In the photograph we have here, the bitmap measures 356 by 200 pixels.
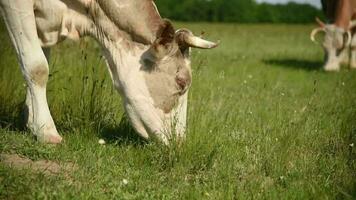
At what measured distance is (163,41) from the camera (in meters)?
5.67

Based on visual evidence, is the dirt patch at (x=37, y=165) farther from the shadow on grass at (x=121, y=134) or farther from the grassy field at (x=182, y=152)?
the shadow on grass at (x=121, y=134)

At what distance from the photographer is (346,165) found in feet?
17.7

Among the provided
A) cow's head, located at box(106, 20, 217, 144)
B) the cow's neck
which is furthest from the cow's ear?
the cow's neck

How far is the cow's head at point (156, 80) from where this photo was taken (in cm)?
576

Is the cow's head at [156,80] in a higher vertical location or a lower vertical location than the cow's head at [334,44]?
higher

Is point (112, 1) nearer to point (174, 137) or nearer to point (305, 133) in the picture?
point (174, 137)

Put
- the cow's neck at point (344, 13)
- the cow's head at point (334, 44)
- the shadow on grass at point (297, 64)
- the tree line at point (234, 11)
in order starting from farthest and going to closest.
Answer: the tree line at point (234, 11), the shadow on grass at point (297, 64), the cow's neck at point (344, 13), the cow's head at point (334, 44)

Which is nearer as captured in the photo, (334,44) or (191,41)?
(191,41)

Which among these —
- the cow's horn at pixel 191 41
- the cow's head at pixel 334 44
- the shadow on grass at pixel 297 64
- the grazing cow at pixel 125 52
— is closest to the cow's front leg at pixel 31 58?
the grazing cow at pixel 125 52

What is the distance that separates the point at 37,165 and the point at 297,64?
1267 cm

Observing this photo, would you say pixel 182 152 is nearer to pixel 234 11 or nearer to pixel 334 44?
pixel 334 44

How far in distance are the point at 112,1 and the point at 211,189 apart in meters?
2.21

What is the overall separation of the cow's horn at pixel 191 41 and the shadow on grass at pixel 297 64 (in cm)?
1041

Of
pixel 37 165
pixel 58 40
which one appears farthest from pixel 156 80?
pixel 37 165
